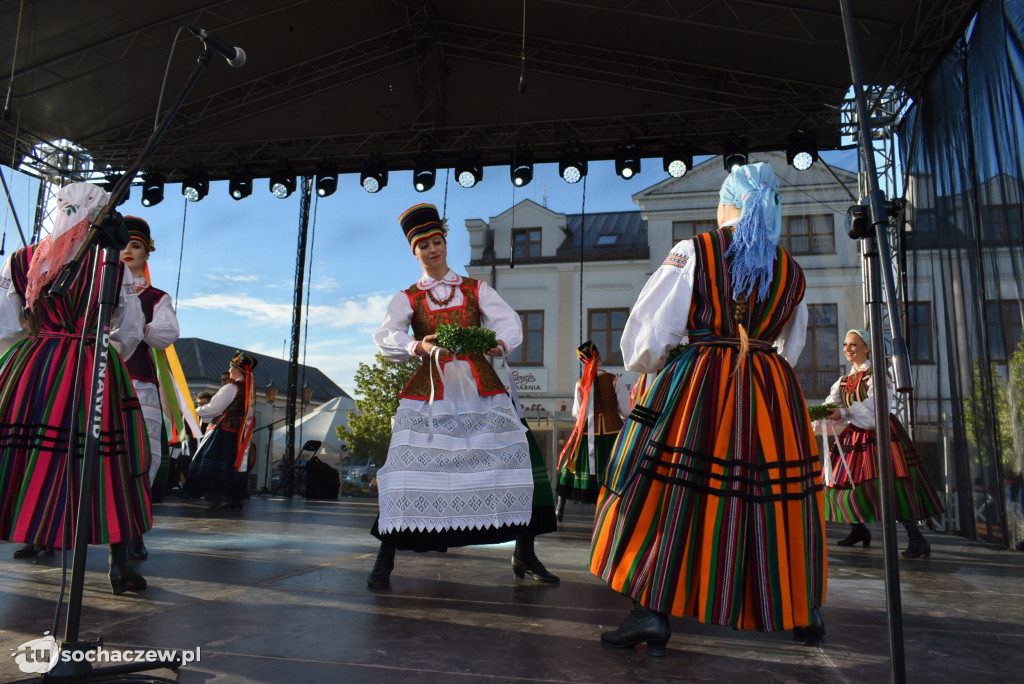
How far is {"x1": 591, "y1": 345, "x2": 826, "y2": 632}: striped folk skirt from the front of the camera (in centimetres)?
209

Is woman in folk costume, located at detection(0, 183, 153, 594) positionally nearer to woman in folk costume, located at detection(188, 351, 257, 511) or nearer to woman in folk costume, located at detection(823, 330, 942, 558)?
woman in folk costume, located at detection(823, 330, 942, 558)

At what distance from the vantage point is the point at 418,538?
314 centimetres

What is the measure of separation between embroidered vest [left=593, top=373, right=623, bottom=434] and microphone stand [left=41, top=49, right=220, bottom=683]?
5.07 metres

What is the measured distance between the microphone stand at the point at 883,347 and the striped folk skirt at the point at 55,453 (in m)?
2.54

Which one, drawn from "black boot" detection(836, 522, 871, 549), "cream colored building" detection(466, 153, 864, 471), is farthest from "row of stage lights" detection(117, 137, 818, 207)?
"black boot" detection(836, 522, 871, 549)

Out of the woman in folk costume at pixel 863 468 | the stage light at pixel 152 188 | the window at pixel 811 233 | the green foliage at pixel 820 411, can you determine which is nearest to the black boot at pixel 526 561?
the green foliage at pixel 820 411

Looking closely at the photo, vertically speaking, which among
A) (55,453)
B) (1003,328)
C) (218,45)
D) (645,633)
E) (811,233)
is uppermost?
(811,233)

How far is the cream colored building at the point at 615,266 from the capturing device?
12422 mm

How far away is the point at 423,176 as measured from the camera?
967cm

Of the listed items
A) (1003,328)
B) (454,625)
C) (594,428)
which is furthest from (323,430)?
(454,625)

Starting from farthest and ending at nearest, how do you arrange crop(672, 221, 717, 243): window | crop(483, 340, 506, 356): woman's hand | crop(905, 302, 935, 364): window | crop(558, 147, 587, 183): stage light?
crop(672, 221, 717, 243): window → crop(558, 147, 587, 183): stage light → crop(905, 302, 935, 364): window → crop(483, 340, 506, 356): woman's hand

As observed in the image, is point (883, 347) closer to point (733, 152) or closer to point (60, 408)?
point (60, 408)

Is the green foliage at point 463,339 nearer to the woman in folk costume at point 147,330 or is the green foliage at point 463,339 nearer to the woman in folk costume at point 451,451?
the woman in folk costume at point 451,451

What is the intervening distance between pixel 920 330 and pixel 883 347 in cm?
683
